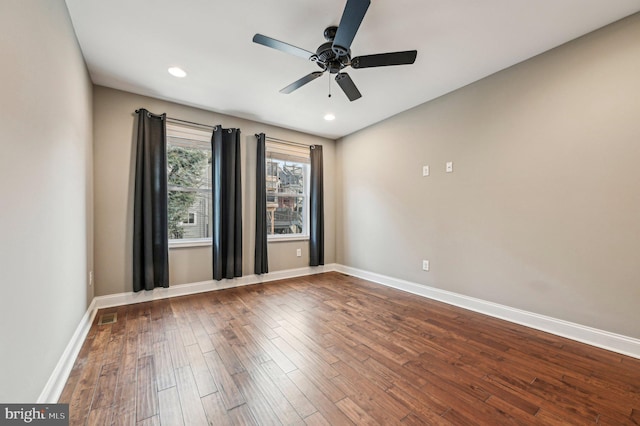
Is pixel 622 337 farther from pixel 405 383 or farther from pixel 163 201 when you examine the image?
pixel 163 201

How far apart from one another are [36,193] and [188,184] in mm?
2255

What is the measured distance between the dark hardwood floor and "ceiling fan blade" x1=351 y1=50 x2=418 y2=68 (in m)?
2.26

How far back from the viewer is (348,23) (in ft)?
5.11

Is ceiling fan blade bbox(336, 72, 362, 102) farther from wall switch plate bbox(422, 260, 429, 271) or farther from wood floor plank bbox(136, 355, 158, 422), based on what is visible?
wood floor plank bbox(136, 355, 158, 422)

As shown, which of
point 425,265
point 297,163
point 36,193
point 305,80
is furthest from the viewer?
point 297,163

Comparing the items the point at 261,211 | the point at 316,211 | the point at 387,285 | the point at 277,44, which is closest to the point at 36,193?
the point at 277,44

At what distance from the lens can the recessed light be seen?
2560 millimetres

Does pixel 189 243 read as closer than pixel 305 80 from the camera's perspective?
No

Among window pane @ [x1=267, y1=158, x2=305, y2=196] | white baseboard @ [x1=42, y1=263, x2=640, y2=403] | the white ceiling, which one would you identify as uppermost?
the white ceiling

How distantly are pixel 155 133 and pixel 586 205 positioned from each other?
14.8 feet

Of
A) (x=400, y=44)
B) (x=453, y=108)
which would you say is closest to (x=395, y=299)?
(x=453, y=108)

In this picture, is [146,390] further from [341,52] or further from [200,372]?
[341,52]

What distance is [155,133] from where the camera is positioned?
10.2 ft

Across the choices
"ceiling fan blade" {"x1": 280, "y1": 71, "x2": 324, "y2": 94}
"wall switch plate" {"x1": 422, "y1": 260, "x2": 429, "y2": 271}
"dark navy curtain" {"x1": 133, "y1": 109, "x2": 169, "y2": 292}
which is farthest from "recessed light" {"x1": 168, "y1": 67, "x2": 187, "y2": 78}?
"wall switch plate" {"x1": 422, "y1": 260, "x2": 429, "y2": 271}
